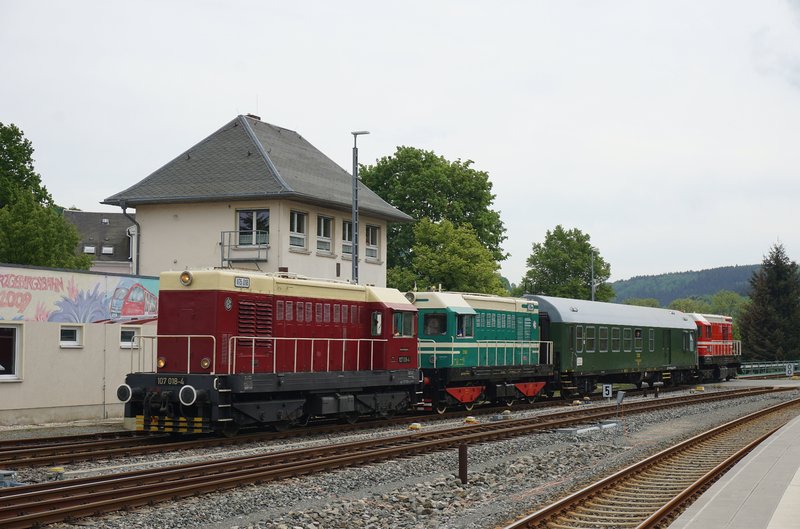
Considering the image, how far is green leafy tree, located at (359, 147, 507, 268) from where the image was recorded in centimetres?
6262

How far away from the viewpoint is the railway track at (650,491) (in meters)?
12.2

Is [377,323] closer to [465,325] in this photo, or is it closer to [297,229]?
[465,325]

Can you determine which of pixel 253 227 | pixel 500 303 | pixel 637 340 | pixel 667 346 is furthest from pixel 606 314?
pixel 253 227

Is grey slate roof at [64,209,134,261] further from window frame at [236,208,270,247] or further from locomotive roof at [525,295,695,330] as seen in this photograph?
locomotive roof at [525,295,695,330]

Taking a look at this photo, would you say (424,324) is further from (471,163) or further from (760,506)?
(471,163)

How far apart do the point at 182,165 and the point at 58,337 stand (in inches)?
729

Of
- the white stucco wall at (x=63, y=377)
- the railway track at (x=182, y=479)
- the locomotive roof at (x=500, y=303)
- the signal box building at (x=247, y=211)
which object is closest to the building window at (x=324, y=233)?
the signal box building at (x=247, y=211)

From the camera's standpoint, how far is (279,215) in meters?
38.1

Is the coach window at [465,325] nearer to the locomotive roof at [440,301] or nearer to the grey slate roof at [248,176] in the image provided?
the locomotive roof at [440,301]

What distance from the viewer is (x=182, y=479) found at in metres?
13.9

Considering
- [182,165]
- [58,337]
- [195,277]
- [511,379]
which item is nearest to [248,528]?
[195,277]

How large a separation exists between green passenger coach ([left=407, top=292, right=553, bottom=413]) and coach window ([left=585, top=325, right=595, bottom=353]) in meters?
3.39

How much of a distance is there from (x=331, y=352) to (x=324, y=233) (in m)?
18.4

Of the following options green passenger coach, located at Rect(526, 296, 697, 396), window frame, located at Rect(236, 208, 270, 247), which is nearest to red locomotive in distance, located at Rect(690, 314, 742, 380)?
green passenger coach, located at Rect(526, 296, 697, 396)
